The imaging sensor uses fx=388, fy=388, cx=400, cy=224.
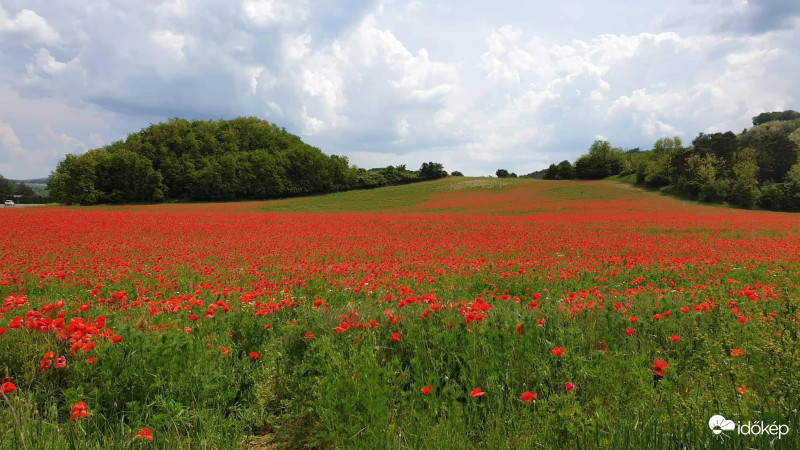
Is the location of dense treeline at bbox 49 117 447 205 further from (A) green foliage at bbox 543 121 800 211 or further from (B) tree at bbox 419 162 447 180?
(A) green foliage at bbox 543 121 800 211

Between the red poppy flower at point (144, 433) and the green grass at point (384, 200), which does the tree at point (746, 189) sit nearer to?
the green grass at point (384, 200)

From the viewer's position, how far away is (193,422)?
10.0 feet

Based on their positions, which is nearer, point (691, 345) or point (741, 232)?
point (691, 345)


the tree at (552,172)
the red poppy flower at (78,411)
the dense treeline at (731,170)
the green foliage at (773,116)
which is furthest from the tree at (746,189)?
the green foliage at (773,116)

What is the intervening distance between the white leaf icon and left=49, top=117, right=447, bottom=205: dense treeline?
239 feet

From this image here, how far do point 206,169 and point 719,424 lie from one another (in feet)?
245

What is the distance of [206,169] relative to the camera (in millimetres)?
67188

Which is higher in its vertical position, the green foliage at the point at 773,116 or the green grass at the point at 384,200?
the green foliage at the point at 773,116

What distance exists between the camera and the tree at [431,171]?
9394 cm

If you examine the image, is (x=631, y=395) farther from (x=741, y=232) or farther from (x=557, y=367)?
(x=741, y=232)

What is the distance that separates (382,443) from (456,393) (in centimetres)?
66

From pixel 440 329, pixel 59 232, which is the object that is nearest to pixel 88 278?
pixel 440 329

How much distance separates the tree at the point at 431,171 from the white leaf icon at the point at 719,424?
91776mm

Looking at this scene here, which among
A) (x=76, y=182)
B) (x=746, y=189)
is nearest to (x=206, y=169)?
(x=76, y=182)
